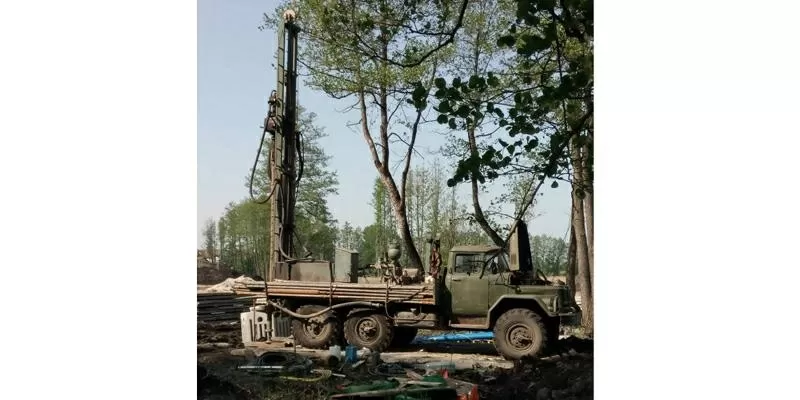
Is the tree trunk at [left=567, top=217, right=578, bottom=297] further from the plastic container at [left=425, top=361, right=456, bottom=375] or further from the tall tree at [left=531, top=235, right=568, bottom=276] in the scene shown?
the plastic container at [left=425, top=361, right=456, bottom=375]

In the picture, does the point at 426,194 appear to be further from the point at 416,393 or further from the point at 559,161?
the point at 416,393

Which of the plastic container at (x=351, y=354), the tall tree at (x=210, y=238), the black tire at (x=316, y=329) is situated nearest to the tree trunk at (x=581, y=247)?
the plastic container at (x=351, y=354)

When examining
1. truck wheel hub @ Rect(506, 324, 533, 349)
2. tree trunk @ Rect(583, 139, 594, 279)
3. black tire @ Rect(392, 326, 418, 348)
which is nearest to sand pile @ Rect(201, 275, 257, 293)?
black tire @ Rect(392, 326, 418, 348)

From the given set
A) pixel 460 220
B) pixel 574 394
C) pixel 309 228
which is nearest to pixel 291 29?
pixel 309 228

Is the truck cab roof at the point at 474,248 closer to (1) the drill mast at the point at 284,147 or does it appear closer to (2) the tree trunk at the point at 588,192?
(2) the tree trunk at the point at 588,192

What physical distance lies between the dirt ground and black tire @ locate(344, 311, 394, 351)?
10cm

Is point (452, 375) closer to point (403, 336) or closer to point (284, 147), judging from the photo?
point (403, 336)

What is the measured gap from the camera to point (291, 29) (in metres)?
4.75

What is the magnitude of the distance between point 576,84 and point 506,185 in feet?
1.97

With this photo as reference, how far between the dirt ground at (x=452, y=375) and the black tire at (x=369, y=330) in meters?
0.10

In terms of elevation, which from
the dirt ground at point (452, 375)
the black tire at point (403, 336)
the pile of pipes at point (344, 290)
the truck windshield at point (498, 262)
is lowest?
the dirt ground at point (452, 375)

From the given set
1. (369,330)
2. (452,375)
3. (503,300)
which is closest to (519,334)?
(503,300)

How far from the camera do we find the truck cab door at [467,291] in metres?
4.63

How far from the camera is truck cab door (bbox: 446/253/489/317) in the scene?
15.2ft
